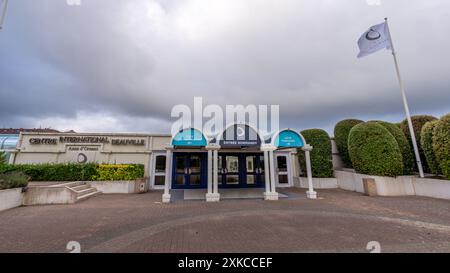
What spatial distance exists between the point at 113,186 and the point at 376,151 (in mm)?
14848

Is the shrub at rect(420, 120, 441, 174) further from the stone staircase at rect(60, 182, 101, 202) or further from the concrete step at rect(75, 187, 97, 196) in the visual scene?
the concrete step at rect(75, 187, 97, 196)

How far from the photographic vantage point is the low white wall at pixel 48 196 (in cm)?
771

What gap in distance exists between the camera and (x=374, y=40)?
35.2 ft

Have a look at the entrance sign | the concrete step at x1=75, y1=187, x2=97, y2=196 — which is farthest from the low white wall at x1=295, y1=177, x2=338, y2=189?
the concrete step at x1=75, y1=187, x2=97, y2=196

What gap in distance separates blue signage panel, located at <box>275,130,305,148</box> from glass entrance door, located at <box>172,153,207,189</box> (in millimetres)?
5390

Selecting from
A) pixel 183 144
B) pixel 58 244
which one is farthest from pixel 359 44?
pixel 58 244

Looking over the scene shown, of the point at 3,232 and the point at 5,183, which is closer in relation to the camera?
the point at 3,232

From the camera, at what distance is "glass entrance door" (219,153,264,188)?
12039mm

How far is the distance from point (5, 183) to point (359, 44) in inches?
739

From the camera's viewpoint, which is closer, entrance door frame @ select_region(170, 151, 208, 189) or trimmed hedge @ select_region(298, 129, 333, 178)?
entrance door frame @ select_region(170, 151, 208, 189)

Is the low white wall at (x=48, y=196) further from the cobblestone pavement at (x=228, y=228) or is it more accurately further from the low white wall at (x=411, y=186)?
the low white wall at (x=411, y=186)

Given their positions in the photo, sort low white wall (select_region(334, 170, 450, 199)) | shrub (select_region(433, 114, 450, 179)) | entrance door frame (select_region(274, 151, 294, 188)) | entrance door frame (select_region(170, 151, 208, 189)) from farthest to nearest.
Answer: entrance door frame (select_region(274, 151, 294, 188)), entrance door frame (select_region(170, 151, 208, 189)), low white wall (select_region(334, 170, 450, 199)), shrub (select_region(433, 114, 450, 179))
